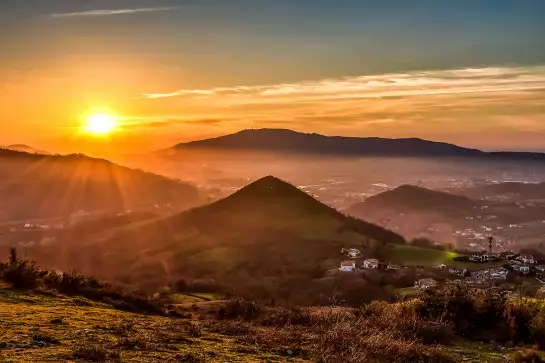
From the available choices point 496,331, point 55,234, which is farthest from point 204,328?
point 55,234

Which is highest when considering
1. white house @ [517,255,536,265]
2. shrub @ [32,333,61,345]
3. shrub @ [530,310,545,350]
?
shrub @ [32,333,61,345]

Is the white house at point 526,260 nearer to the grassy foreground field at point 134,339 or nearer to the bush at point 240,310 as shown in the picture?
the bush at point 240,310

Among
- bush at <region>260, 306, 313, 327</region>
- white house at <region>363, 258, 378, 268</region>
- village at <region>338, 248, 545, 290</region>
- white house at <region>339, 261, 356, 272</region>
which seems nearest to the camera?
bush at <region>260, 306, 313, 327</region>

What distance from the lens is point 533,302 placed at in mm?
16812

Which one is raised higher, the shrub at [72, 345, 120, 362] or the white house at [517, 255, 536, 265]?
the shrub at [72, 345, 120, 362]

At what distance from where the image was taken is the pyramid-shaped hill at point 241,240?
123062mm

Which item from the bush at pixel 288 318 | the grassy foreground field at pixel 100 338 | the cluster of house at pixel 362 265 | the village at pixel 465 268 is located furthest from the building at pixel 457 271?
the grassy foreground field at pixel 100 338

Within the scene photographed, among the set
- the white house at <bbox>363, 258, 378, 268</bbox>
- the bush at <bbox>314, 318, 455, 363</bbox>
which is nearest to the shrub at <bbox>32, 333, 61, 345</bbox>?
the bush at <bbox>314, 318, 455, 363</bbox>

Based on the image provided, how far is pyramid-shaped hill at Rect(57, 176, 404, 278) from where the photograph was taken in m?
123

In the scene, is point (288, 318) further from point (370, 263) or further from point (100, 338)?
point (370, 263)

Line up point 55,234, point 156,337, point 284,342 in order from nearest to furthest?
point 156,337 → point 284,342 → point 55,234

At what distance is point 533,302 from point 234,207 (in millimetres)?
173199

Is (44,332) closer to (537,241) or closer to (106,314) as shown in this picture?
(106,314)

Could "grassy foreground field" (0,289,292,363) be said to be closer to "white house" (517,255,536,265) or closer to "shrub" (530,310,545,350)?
"shrub" (530,310,545,350)
